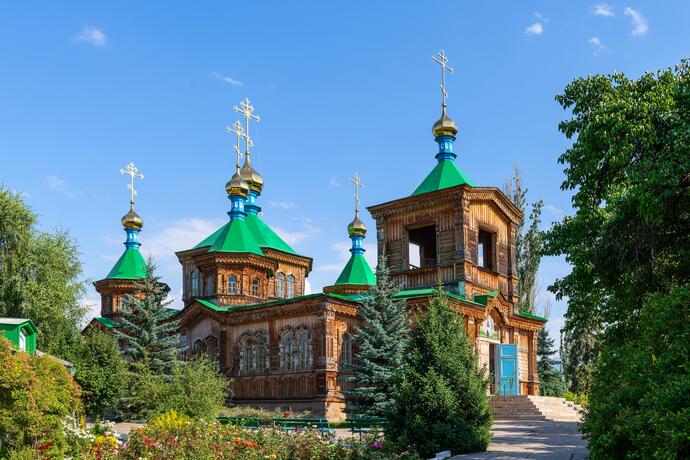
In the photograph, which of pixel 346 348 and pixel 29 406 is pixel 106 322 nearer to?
pixel 346 348

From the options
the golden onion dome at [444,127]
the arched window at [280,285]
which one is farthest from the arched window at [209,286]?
the golden onion dome at [444,127]

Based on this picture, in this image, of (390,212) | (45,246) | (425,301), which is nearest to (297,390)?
(425,301)

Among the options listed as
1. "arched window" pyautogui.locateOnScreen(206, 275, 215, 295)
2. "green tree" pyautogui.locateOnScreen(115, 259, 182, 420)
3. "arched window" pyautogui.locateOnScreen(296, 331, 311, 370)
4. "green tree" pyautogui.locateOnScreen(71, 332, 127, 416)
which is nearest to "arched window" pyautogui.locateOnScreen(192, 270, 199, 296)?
"arched window" pyautogui.locateOnScreen(206, 275, 215, 295)

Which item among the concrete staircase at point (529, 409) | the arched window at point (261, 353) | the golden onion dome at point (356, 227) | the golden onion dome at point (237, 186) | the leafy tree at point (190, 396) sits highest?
the golden onion dome at point (237, 186)

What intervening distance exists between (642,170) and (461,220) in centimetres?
1297

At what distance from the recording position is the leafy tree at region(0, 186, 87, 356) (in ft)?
101

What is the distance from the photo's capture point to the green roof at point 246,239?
3241 centimetres

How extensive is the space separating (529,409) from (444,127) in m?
11.2

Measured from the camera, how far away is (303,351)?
25.6m

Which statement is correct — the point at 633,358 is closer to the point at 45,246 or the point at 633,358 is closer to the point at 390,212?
the point at 390,212

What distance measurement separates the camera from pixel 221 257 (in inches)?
1248

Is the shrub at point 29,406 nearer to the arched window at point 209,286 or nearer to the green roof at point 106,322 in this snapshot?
the arched window at point 209,286

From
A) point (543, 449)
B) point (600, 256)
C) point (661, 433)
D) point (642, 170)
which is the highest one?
point (642, 170)

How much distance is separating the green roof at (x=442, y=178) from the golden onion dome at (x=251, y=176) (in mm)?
13290
